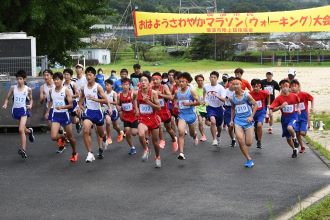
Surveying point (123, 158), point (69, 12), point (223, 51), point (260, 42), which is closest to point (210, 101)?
point (123, 158)

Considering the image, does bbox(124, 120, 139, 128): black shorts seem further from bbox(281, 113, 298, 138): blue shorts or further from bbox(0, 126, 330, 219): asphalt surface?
bbox(281, 113, 298, 138): blue shorts

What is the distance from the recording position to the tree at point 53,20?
2205 centimetres

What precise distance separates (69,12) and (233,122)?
1293 cm

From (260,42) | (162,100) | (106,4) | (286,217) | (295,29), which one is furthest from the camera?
(260,42)

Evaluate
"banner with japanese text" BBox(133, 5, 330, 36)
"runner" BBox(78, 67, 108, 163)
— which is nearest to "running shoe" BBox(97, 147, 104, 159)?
"runner" BBox(78, 67, 108, 163)

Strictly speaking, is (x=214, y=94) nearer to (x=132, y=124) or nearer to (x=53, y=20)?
(x=132, y=124)

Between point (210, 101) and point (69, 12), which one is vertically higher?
point (69, 12)

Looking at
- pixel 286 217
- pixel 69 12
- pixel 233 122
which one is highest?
pixel 69 12

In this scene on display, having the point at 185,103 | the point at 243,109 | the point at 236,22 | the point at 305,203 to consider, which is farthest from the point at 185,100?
the point at 236,22

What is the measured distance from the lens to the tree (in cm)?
2205

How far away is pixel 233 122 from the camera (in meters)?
12.0

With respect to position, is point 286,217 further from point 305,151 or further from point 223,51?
point 223,51

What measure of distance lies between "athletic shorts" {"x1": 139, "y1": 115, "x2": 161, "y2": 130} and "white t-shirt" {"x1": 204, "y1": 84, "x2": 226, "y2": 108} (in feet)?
9.83

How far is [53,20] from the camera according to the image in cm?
2284
